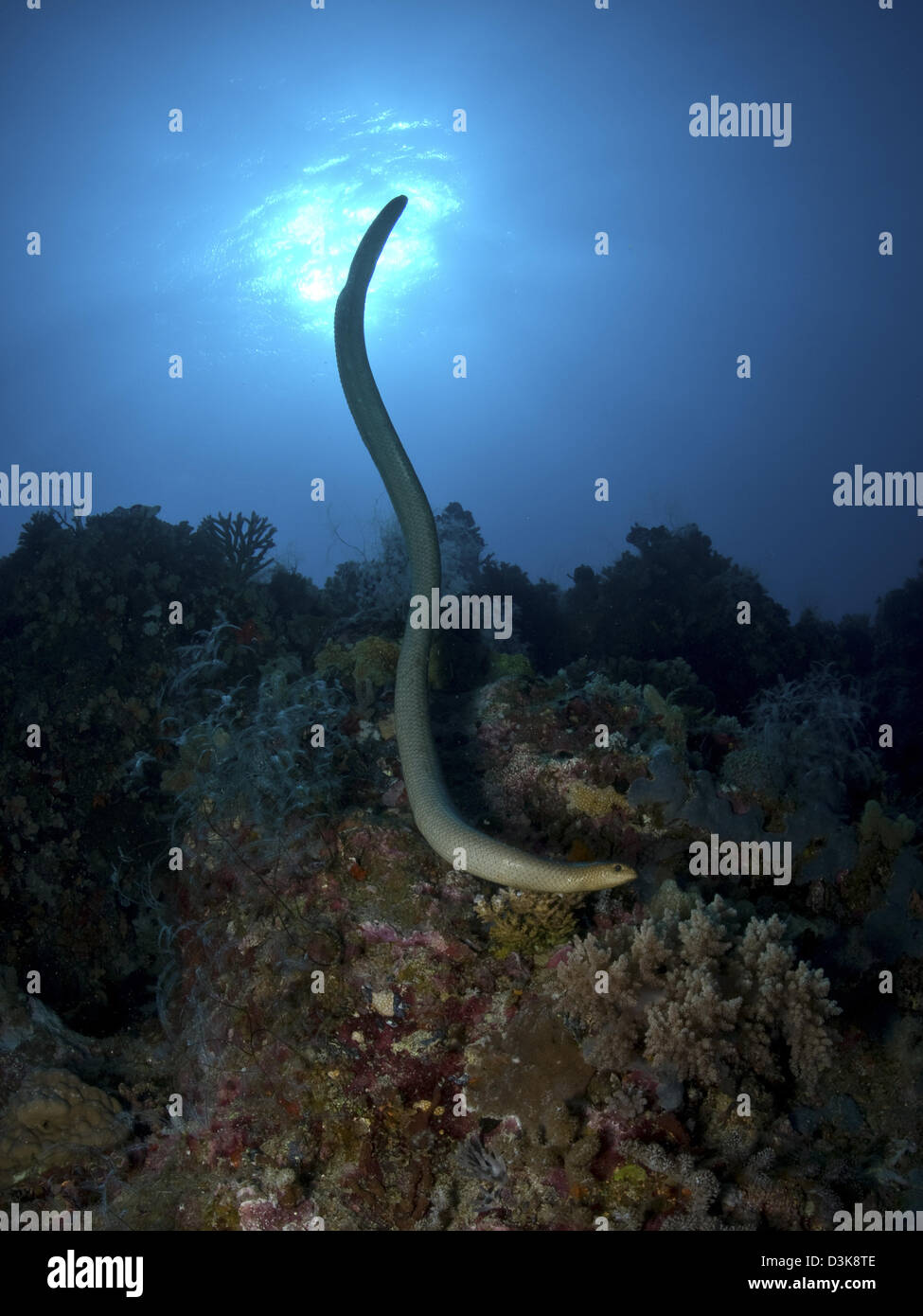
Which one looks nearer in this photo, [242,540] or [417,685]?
[417,685]

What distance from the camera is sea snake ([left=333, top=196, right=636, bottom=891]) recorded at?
3.57 meters

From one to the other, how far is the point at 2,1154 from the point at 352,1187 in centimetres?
303

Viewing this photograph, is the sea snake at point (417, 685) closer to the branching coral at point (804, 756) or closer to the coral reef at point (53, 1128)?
the branching coral at point (804, 756)

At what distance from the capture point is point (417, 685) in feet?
17.3

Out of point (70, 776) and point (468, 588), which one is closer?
point (70, 776)

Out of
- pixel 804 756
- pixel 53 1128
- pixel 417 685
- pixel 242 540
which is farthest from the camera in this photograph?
pixel 242 540

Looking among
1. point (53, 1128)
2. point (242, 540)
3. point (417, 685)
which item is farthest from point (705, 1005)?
point (242, 540)

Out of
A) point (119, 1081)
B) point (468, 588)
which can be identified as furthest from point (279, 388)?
point (119, 1081)

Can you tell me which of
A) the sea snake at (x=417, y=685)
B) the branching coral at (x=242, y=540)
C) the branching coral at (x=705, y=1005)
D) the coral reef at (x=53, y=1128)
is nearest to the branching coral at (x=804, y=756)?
the branching coral at (x=705, y=1005)

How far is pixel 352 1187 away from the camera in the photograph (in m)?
3.29

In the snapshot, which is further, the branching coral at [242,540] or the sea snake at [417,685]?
the branching coral at [242,540]

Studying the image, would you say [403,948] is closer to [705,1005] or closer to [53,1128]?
[705,1005]

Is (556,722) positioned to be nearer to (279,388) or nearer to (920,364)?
(920,364)

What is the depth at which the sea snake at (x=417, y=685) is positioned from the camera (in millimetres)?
3570
